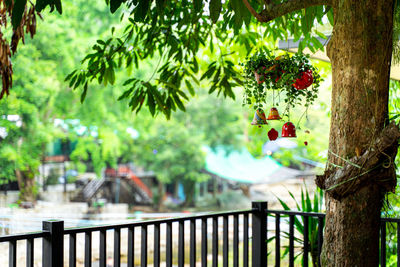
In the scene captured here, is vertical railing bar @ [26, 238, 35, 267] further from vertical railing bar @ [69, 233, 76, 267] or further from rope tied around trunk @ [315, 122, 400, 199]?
rope tied around trunk @ [315, 122, 400, 199]

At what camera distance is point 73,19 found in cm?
1209

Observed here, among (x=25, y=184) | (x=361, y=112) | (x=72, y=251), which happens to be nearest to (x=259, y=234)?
(x=72, y=251)

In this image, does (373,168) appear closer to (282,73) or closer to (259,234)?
(282,73)

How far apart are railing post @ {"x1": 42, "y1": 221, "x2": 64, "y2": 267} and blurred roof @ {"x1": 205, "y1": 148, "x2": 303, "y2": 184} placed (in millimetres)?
14006

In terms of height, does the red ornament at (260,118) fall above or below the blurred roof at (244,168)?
above

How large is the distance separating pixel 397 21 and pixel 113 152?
40.6 ft

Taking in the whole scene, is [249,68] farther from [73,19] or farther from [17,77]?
[73,19]

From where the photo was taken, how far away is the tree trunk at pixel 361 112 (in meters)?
1.63

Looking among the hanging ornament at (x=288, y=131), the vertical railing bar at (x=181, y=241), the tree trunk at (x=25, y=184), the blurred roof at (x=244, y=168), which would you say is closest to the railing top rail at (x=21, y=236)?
the vertical railing bar at (x=181, y=241)

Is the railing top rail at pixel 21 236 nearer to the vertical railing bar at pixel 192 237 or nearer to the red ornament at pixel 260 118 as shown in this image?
the vertical railing bar at pixel 192 237

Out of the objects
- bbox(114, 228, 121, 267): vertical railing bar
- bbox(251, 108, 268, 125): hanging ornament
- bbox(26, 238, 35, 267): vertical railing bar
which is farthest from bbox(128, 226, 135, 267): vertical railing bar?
bbox(251, 108, 268, 125): hanging ornament

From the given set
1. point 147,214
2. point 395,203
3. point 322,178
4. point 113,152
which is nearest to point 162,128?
point 113,152

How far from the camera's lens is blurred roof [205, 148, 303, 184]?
52.5 feet

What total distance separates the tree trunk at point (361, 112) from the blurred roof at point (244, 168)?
46.5ft
